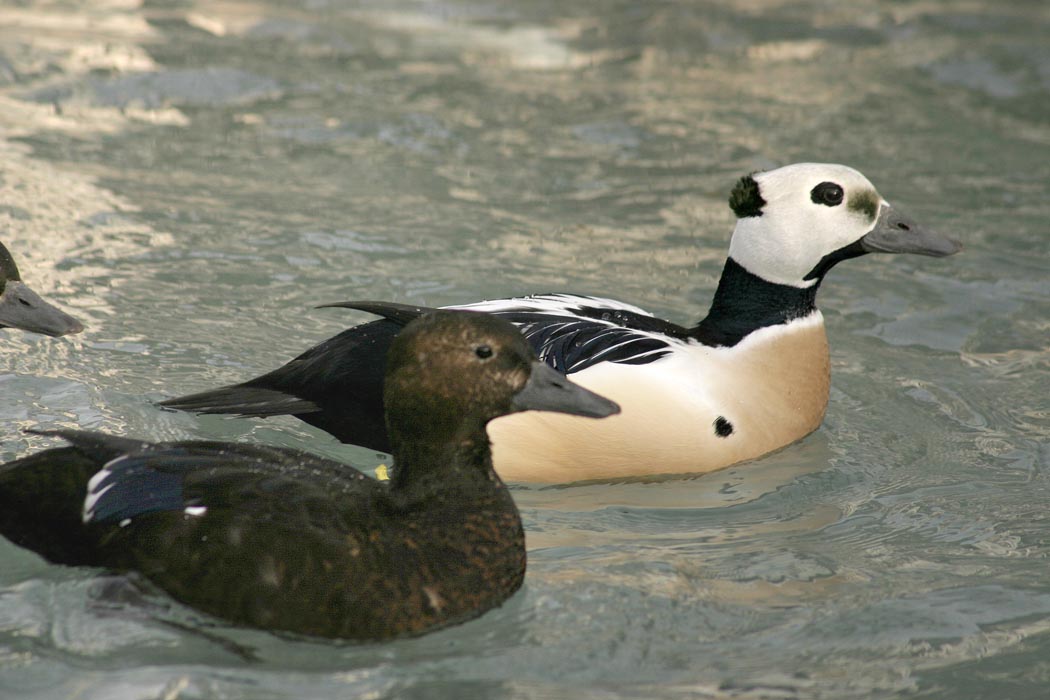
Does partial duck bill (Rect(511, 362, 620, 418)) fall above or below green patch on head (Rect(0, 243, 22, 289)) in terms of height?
below

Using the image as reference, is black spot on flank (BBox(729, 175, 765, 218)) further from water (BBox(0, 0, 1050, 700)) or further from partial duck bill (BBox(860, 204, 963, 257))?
water (BBox(0, 0, 1050, 700))

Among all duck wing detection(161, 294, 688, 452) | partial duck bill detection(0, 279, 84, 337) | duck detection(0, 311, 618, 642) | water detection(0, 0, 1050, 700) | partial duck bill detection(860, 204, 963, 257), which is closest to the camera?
duck detection(0, 311, 618, 642)

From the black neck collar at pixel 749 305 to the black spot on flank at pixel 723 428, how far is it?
0.45 metres

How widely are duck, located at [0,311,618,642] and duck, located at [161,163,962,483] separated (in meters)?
1.03

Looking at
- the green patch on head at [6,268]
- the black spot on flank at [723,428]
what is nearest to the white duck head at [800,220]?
the black spot on flank at [723,428]

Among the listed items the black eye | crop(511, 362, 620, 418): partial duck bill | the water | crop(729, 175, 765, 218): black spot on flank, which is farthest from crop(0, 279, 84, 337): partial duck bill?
the black eye

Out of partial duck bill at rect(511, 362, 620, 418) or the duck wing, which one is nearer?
partial duck bill at rect(511, 362, 620, 418)

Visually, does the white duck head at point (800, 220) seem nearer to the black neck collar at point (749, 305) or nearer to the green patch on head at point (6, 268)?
the black neck collar at point (749, 305)

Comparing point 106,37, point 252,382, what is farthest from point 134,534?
point 106,37

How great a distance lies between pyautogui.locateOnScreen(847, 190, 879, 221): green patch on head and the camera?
638 centimetres

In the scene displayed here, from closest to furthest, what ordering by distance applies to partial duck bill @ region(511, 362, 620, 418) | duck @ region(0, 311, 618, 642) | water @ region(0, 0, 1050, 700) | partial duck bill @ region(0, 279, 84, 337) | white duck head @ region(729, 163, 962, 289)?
duck @ region(0, 311, 618, 642) → water @ region(0, 0, 1050, 700) → partial duck bill @ region(511, 362, 620, 418) → partial duck bill @ region(0, 279, 84, 337) → white duck head @ region(729, 163, 962, 289)

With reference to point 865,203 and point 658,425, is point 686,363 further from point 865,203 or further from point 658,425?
point 865,203

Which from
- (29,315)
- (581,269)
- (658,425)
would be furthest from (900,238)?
(29,315)

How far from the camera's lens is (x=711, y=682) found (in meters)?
4.45
